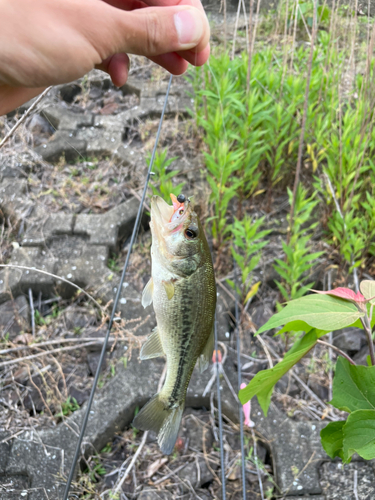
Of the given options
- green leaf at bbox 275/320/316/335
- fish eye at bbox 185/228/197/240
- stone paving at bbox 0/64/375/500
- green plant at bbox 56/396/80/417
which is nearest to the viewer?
green leaf at bbox 275/320/316/335

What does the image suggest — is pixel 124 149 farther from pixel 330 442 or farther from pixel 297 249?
pixel 330 442

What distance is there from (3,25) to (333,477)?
1.67 m

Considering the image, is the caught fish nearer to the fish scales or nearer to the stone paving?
the fish scales

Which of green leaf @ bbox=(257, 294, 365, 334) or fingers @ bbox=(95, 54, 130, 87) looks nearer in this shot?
green leaf @ bbox=(257, 294, 365, 334)

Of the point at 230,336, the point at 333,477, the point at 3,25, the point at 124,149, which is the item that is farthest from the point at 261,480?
the point at 124,149

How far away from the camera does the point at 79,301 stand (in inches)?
81.0

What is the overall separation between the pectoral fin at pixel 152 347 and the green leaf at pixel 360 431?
0.36 m

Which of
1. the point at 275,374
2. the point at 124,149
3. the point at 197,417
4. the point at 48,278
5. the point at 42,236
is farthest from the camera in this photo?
the point at 124,149

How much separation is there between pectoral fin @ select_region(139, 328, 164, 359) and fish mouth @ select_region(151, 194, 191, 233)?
0.71 ft

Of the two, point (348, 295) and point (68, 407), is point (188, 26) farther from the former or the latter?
point (68, 407)

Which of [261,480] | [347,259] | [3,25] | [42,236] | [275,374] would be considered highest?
[3,25]

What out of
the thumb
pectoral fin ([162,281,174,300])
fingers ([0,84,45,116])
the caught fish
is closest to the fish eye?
the caught fish

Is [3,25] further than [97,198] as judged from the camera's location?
No

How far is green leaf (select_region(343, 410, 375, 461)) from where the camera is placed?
62 cm
